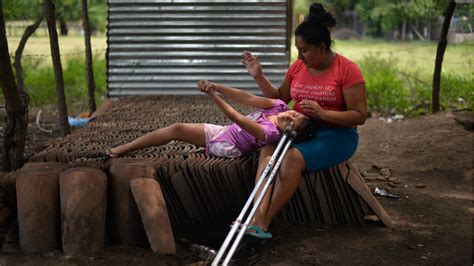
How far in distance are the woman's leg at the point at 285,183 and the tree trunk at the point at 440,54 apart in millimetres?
5891

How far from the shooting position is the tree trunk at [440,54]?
9.70m

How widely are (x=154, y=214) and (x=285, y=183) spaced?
965 mm

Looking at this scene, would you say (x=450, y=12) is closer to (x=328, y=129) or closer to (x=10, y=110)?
(x=328, y=129)

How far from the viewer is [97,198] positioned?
4.36m

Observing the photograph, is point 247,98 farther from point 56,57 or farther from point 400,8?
point 400,8

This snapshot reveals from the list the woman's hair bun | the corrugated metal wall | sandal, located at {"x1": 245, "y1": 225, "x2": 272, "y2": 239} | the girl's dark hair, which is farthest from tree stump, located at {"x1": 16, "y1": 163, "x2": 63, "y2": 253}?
the corrugated metal wall

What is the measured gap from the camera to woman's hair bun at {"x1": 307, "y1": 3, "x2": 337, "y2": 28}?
4.66 meters

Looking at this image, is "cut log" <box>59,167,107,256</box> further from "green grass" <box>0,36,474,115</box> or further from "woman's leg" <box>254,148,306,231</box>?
"green grass" <box>0,36,474,115</box>

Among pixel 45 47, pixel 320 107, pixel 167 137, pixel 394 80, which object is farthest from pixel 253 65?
pixel 45 47

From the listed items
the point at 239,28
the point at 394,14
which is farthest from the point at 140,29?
the point at 394,14

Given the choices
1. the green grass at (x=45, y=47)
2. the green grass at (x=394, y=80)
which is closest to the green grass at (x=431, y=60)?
the green grass at (x=394, y=80)

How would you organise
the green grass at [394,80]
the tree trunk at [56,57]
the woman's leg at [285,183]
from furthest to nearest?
the green grass at [394,80] < the tree trunk at [56,57] < the woman's leg at [285,183]

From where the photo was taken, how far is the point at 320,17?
15.4 ft

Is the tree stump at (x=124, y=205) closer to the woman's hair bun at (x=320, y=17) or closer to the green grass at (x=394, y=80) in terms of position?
the woman's hair bun at (x=320, y=17)
